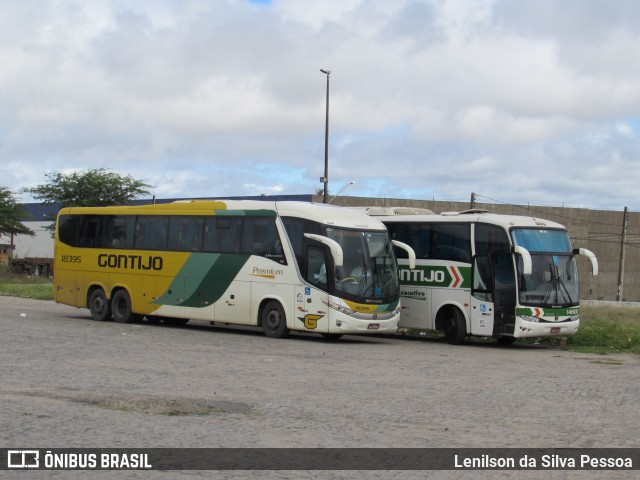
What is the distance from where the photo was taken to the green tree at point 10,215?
216 feet

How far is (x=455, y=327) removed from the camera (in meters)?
23.9

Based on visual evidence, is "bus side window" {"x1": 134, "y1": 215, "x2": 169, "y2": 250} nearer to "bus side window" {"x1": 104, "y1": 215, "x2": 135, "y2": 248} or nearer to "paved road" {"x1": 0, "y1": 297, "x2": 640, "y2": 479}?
"bus side window" {"x1": 104, "y1": 215, "x2": 135, "y2": 248}

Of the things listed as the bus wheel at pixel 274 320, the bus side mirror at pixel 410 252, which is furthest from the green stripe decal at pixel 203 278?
the bus side mirror at pixel 410 252

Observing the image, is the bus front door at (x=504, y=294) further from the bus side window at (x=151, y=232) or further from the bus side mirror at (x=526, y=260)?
the bus side window at (x=151, y=232)

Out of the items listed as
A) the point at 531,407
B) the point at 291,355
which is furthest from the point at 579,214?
the point at 531,407

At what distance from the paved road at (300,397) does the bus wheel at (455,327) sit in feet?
6.20

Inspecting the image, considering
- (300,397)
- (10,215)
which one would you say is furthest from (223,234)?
(10,215)

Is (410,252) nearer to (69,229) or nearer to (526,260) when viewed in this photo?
(526,260)

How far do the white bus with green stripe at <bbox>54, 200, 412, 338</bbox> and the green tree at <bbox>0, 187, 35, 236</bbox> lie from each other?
3937cm

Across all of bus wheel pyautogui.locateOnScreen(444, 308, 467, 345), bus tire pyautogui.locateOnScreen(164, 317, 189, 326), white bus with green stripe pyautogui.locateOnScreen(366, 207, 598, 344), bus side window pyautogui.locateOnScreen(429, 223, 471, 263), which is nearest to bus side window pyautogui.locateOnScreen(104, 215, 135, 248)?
bus tire pyautogui.locateOnScreen(164, 317, 189, 326)

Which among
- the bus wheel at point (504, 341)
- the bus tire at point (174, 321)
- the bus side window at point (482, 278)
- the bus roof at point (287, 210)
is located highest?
the bus roof at point (287, 210)

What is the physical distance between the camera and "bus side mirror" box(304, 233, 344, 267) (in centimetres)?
2155

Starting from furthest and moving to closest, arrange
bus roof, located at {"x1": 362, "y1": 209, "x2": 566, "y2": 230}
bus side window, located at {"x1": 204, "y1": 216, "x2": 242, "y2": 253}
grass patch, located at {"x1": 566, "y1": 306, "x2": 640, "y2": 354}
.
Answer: bus side window, located at {"x1": 204, "y1": 216, "x2": 242, "y2": 253}
bus roof, located at {"x1": 362, "y1": 209, "x2": 566, "y2": 230}
grass patch, located at {"x1": 566, "y1": 306, "x2": 640, "y2": 354}

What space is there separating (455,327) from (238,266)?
19.4 feet
